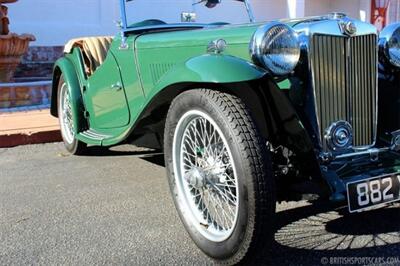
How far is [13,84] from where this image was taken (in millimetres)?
7723

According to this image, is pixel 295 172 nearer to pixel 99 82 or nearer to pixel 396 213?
pixel 396 213

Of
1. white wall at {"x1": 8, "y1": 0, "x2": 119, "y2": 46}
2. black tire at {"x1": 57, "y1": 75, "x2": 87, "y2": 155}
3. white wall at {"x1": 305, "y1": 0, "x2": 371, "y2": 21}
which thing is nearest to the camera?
black tire at {"x1": 57, "y1": 75, "x2": 87, "y2": 155}

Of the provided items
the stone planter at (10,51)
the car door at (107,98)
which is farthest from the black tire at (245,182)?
the stone planter at (10,51)

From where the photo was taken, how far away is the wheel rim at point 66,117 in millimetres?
5395

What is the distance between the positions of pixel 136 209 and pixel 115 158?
1614 millimetres

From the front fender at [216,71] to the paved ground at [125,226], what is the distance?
92cm

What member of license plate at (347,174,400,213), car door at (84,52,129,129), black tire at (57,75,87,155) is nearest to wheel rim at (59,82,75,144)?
black tire at (57,75,87,155)

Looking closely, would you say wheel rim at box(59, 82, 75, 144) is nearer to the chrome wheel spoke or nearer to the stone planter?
the chrome wheel spoke

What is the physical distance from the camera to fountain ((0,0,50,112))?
769 cm

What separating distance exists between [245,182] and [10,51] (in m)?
6.32

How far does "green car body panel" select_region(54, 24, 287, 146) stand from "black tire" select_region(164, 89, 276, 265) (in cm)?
14

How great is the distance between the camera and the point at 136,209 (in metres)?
3.67

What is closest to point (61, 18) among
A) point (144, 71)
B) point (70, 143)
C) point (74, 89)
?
point (70, 143)

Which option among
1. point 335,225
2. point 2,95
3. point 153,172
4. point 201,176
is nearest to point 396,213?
point 335,225
